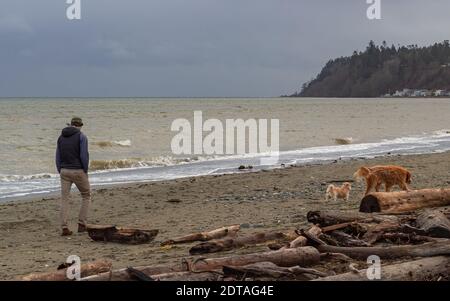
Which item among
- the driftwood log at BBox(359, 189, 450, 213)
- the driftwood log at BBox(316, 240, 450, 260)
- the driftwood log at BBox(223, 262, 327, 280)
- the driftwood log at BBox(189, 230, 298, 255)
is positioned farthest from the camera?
the driftwood log at BBox(359, 189, 450, 213)

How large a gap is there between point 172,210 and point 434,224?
23.3 ft

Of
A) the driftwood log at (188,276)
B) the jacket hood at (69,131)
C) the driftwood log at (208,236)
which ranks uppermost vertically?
the jacket hood at (69,131)

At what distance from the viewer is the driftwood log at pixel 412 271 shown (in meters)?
5.39

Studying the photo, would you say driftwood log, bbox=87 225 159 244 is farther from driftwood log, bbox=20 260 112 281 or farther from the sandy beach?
driftwood log, bbox=20 260 112 281

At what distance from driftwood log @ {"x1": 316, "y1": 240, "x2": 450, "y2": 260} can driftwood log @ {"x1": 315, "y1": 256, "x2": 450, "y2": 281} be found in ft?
0.53

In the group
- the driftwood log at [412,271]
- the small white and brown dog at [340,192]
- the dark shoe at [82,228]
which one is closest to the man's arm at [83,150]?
the dark shoe at [82,228]

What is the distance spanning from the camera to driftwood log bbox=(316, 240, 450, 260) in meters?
6.05

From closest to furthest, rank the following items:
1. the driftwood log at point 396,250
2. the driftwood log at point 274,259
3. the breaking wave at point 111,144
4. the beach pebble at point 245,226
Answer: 1. the driftwood log at point 274,259
2. the driftwood log at point 396,250
3. the beach pebble at point 245,226
4. the breaking wave at point 111,144

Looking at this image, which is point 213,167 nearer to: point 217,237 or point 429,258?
point 217,237

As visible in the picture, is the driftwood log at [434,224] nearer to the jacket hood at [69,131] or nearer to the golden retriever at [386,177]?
the golden retriever at [386,177]

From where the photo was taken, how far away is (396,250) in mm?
6312

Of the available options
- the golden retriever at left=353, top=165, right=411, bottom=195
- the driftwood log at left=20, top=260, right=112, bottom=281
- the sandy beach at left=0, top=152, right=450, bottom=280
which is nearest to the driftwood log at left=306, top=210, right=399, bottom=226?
the sandy beach at left=0, top=152, right=450, bottom=280
